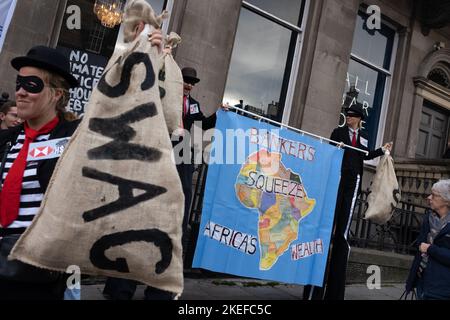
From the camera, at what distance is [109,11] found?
24.9 ft

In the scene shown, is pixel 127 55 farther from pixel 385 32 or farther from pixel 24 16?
pixel 385 32

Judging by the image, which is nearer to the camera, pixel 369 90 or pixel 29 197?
pixel 29 197

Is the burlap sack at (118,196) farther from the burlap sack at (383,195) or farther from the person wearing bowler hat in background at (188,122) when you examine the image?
the burlap sack at (383,195)

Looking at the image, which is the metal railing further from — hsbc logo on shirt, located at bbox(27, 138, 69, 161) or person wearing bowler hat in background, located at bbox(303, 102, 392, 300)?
hsbc logo on shirt, located at bbox(27, 138, 69, 161)

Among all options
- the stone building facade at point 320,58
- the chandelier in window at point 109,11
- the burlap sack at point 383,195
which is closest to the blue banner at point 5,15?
the stone building facade at point 320,58

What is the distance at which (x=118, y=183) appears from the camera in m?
2.01

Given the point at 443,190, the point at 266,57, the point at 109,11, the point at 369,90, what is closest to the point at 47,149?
the point at 443,190

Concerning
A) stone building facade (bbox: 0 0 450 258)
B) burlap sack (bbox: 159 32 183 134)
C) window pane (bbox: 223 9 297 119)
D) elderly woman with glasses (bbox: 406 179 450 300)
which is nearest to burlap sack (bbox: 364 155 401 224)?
elderly woman with glasses (bbox: 406 179 450 300)

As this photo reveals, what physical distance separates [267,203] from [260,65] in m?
5.27

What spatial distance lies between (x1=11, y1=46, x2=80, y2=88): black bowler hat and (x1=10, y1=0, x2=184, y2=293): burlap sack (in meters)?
0.23

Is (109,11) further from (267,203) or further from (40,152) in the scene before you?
(40,152)
